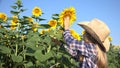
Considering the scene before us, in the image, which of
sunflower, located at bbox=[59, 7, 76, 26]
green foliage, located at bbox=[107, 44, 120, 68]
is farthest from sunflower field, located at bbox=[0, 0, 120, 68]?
green foliage, located at bbox=[107, 44, 120, 68]

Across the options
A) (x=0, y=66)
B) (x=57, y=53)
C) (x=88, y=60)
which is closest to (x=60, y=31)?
(x=57, y=53)

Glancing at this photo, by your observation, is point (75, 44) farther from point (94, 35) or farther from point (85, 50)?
point (94, 35)

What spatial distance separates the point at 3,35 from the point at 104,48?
1310 mm

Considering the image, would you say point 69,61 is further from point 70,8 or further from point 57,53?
point 70,8

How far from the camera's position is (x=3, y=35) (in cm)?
379

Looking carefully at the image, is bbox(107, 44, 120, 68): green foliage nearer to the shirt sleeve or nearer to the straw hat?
the straw hat

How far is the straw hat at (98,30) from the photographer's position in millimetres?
3605

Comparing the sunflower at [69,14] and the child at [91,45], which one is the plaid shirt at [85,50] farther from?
the sunflower at [69,14]

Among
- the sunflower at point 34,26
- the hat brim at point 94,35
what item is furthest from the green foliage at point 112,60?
the sunflower at point 34,26

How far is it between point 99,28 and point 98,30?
37 mm

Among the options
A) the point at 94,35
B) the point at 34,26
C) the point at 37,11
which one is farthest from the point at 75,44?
the point at 37,11

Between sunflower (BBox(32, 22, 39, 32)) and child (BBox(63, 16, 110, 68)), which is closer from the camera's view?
child (BBox(63, 16, 110, 68))

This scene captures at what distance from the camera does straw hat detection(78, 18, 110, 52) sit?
3.60 m

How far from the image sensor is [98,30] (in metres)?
3.65
